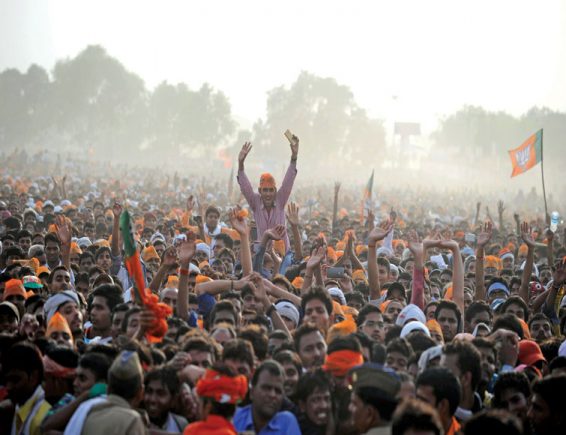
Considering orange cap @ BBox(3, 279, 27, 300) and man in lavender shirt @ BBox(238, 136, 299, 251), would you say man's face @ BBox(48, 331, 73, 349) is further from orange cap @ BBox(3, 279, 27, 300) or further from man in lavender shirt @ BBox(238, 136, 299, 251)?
man in lavender shirt @ BBox(238, 136, 299, 251)

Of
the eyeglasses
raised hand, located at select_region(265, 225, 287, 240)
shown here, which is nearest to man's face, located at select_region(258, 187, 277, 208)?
raised hand, located at select_region(265, 225, 287, 240)

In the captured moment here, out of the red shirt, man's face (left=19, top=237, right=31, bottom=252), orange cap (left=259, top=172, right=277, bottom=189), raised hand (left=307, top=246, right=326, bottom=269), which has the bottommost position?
man's face (left=19, top=237, right=31, bottom=252)

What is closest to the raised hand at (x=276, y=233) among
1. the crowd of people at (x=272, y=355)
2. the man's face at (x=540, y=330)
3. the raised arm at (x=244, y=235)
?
the crowd of people at (x=272, y=355)

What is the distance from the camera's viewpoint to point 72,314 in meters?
7.03

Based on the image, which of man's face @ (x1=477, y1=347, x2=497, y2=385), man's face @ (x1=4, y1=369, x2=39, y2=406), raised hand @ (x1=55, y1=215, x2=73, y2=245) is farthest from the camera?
raised hand @ (x1=55, y1=215, x2=73, y2=245)

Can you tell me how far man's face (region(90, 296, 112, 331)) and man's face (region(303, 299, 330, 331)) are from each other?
5.35 feet

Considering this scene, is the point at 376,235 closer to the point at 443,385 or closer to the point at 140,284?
the point at 140,284

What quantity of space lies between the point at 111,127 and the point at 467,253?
86.8m

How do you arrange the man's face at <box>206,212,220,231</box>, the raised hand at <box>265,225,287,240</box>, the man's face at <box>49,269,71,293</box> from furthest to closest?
the man's face at <box>206,212,220,231</box> < the raised hand at <box>265,225,287,240</box> < the man's face at <box>49,269,71,293</box>

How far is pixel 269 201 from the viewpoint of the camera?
10609 millimetres

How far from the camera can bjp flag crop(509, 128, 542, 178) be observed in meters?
21.3

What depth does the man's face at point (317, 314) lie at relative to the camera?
710 cm

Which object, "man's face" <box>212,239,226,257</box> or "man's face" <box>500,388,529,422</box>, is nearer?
"man's face" <box>500,388,529,422</box>

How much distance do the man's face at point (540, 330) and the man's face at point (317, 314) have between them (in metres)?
2.24
